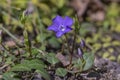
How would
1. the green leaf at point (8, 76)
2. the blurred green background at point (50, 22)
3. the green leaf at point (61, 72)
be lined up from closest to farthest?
the green leaf at point (8, 76) → the green leaf at point (61, 72) → the blurred green background at point (50, 22)

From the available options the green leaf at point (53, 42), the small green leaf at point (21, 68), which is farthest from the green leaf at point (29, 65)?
the green leaf at point (53, 42)

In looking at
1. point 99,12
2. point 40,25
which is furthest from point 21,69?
point 99,12

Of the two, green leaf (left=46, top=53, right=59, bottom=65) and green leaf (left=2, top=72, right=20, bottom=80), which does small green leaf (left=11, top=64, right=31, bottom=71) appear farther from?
green leaf (left=46, top=53, right=59, bottom=65)

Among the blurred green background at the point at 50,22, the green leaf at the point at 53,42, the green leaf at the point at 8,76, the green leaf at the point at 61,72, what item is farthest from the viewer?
the blurred green background at the point at 50,22

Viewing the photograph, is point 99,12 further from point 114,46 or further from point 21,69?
point 21,69

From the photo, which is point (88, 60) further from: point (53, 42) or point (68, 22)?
point (53, 42)

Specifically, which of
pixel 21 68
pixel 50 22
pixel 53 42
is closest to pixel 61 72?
pixel 21 68

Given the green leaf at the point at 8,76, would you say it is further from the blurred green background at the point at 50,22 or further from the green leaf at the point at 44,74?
the blurred green background at the point at 50,22

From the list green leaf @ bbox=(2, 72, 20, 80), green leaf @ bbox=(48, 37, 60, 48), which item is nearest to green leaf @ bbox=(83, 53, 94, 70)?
green leaf @ bbox=(2, 72, 20, 80)

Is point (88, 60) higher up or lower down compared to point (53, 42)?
lower down
